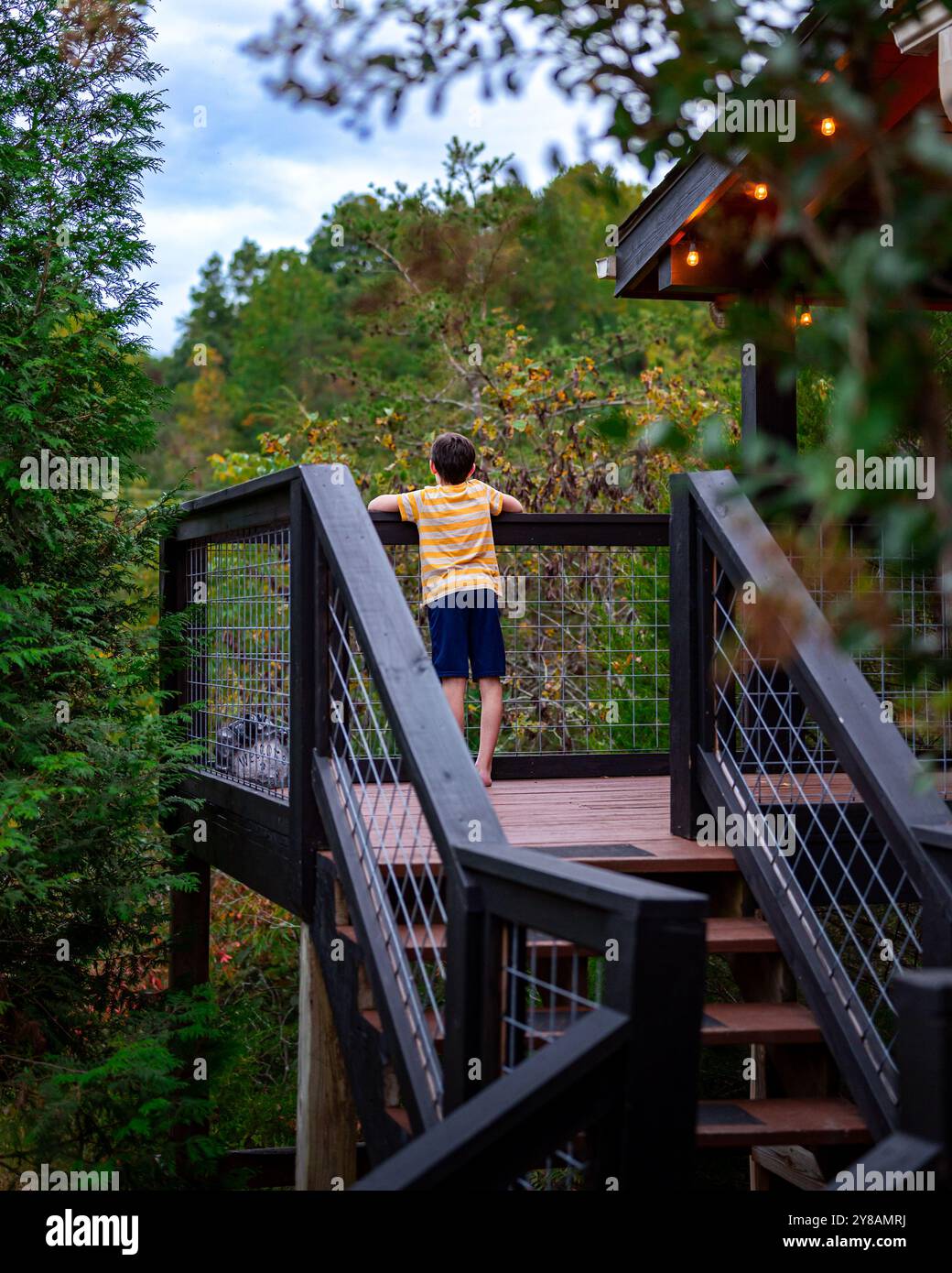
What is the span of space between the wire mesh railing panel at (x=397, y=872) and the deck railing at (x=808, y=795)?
96 centimetres

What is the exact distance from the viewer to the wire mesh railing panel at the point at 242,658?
17.1 feet

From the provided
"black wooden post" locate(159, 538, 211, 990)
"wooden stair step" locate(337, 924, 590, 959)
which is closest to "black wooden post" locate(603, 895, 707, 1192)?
"wooden stair step" locate(337, 924, 590, 959)

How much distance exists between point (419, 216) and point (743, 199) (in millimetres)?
9743

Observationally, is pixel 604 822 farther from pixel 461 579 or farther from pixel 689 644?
pixel 461 579

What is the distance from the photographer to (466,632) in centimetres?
567

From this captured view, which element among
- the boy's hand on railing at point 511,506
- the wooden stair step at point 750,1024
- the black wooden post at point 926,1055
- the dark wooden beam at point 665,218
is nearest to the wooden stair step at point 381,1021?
the wooden stair step at point 750,1024

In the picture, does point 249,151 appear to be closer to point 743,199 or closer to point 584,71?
point 743,199

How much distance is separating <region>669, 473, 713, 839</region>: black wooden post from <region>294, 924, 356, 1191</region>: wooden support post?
56.7 inches

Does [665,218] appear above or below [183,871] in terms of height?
above

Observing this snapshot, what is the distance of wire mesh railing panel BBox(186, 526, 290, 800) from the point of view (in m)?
5.22

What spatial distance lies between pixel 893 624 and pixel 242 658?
3.94 metres

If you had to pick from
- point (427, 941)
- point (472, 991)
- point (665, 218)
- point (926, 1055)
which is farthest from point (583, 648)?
point (926, 1055)

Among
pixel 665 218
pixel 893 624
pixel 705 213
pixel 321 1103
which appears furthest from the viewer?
pixel 665 218
